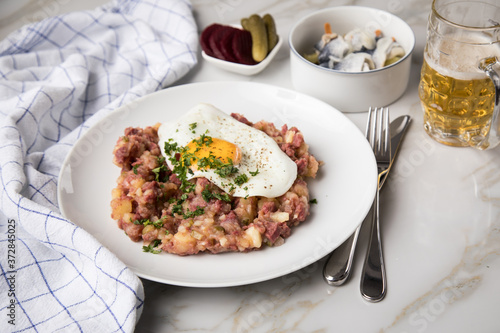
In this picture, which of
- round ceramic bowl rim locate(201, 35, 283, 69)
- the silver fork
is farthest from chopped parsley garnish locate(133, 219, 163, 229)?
round ceramic bowl rim locate(201, 35, 283, 69)

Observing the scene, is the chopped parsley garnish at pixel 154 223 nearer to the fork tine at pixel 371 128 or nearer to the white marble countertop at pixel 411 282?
the white marble countertop at pixel 411 282

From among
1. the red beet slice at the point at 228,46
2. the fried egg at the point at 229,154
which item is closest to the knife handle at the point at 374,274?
the fried egg at the point at 229,154

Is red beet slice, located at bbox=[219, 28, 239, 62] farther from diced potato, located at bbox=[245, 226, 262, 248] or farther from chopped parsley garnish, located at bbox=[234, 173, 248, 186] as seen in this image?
diced potato, located at bbox=[245, 226, 262, 248]

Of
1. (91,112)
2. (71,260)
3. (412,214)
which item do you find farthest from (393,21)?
(71,260)

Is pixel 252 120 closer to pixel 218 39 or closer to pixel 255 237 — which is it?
pixel 218 39

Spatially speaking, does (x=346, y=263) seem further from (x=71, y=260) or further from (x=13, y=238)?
(x=13, y=238)

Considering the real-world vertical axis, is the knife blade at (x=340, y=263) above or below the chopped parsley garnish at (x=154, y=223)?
below

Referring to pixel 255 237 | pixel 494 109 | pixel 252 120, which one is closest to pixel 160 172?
pixel 255 237
